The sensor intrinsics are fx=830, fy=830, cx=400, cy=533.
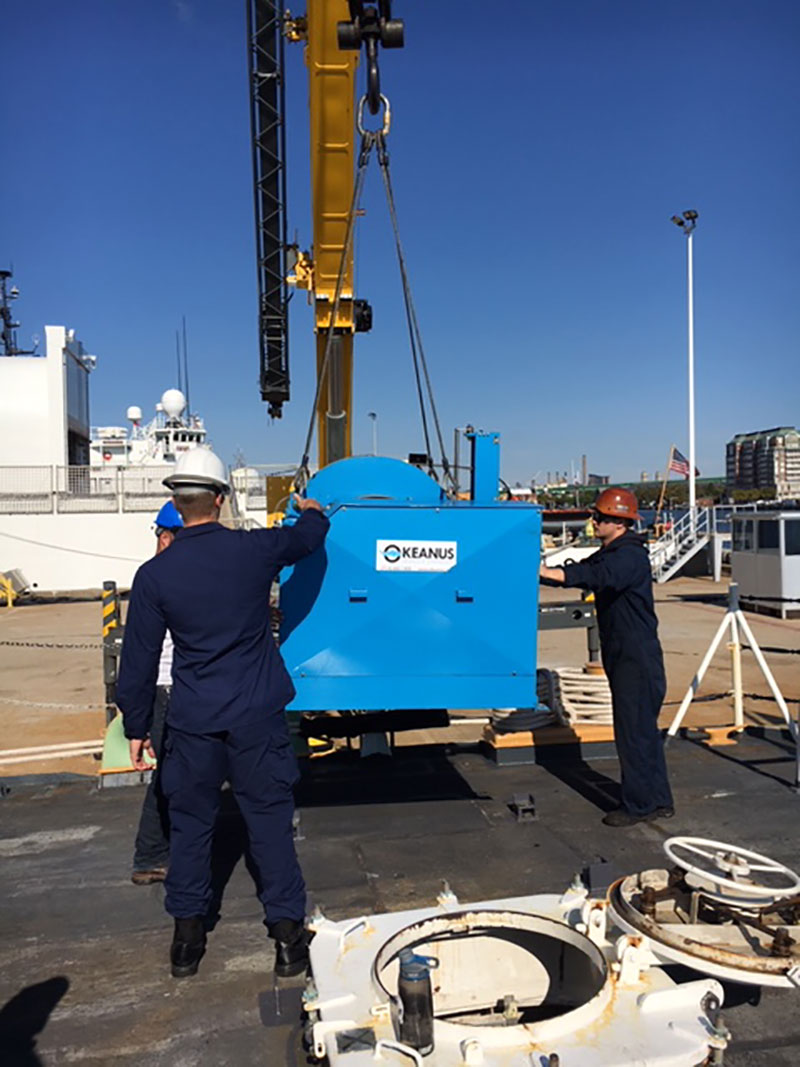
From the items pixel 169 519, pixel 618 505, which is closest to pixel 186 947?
pixel 169 519

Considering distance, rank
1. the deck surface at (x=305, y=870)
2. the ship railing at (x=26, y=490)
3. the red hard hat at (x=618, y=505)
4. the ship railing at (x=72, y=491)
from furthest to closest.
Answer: the ship railing at (x=72, y=491)
the ship railing at (x=26, y=490)
the red hard hat at (x=618, y=505)
the deck surface at (x=305, y=870)

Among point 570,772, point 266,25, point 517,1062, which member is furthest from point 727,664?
point 517,1062

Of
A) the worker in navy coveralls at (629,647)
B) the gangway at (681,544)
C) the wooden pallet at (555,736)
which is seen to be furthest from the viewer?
the gangway at (681,544)

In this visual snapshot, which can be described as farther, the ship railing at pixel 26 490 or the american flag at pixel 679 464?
the american flag at pixel 679 464

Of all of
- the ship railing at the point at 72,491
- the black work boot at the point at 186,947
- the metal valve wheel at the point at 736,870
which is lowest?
the black work boot at the point at 186,947

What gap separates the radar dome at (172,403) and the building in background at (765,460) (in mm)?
107328

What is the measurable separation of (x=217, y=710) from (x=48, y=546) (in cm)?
2609

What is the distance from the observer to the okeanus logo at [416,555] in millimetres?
3887

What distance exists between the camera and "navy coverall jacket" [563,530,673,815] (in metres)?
4.55

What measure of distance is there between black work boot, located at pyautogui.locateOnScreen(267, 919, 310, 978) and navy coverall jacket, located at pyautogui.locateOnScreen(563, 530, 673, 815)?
2.15 m

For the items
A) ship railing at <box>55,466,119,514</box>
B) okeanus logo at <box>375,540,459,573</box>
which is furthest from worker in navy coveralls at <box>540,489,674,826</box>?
ship railing at <box>55,466,119,514</box>

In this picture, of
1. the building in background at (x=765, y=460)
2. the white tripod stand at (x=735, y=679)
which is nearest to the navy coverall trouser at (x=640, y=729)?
the white tripod stand at (x=735, y=679)

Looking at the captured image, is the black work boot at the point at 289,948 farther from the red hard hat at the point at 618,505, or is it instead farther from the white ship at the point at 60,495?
the white ship at the point at 60,495

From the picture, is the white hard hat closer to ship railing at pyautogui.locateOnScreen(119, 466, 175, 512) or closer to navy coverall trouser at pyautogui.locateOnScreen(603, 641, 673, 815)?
navy coverall trouser at pyautogui.locateOnScreen(603, 641, 673, 815)
